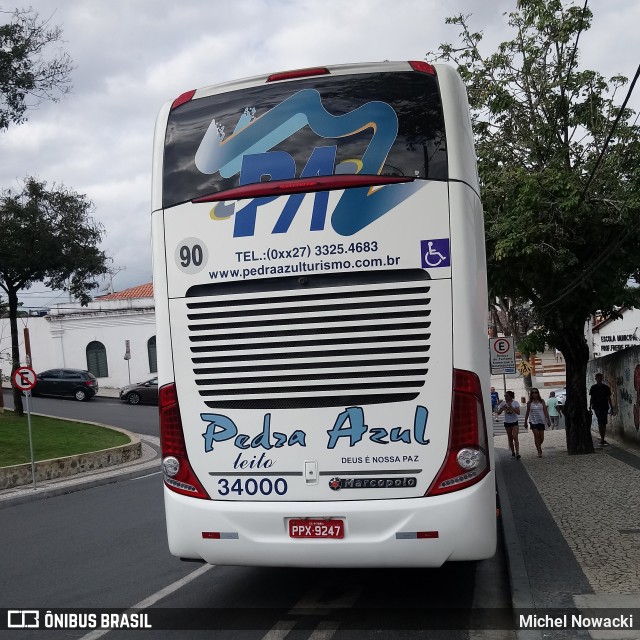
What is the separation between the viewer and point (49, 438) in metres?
24.5

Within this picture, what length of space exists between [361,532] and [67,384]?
3867 centimetres

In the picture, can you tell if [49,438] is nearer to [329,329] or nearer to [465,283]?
[329,329]

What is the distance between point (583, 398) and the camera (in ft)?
69.3

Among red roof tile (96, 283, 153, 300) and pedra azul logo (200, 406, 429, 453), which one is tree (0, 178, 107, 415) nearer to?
pedra azul logo (200, 406, 429, 453)

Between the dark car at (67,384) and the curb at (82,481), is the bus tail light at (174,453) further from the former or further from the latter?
the dark car at (67,384)

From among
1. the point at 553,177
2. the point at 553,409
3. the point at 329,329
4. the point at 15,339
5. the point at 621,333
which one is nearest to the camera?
the point at 329,329

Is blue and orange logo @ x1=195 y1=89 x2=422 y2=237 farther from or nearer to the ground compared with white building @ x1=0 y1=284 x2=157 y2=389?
farther from the ground

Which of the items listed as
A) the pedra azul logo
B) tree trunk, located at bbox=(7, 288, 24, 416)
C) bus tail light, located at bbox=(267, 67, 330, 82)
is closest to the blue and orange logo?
bus tail light, located at bbox=(267, 67, 330, 82)

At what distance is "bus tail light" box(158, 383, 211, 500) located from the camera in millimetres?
6637

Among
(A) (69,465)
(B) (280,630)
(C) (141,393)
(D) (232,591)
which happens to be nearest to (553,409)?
(C) (141,393)

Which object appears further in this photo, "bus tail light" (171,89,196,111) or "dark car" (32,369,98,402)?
"dark car" (32,369,98,402)

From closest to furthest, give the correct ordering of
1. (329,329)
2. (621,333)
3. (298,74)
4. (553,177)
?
(329,329)
(298,74)
(553,177)
(621,333)

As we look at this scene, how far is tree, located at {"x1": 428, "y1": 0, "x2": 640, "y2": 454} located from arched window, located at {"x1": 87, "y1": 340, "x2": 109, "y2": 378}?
34866 mm

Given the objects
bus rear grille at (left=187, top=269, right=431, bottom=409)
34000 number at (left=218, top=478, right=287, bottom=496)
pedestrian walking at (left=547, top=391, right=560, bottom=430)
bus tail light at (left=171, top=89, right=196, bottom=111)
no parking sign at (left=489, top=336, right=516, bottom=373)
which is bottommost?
pedestrian walking at (left=547, top=391, right=560, bottom=430)
